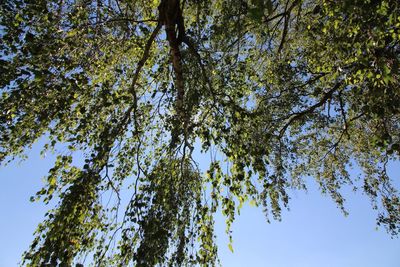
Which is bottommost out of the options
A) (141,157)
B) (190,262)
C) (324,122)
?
(190,262)

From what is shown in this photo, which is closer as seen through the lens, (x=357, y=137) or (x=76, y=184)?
(x=76, y=184)

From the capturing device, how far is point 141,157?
20.1ft

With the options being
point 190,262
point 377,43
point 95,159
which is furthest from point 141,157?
point 377,43

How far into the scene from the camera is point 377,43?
11.1 feet

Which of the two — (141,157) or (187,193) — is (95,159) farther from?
(141,157)

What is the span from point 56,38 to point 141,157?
8.28 feet

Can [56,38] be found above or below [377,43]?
above

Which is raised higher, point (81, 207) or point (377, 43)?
point (377, 43)

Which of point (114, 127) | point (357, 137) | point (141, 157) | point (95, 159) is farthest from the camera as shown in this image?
point (357, 137)

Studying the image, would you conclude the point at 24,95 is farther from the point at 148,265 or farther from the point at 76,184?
the point at 148,265

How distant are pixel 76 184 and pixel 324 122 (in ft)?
A: 21.1

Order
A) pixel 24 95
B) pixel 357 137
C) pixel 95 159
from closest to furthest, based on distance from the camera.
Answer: pixel 95 159
pixel 24 95
pixel 357 137

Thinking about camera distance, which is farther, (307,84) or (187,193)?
(307,84)

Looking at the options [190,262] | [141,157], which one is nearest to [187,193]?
[190,262]
